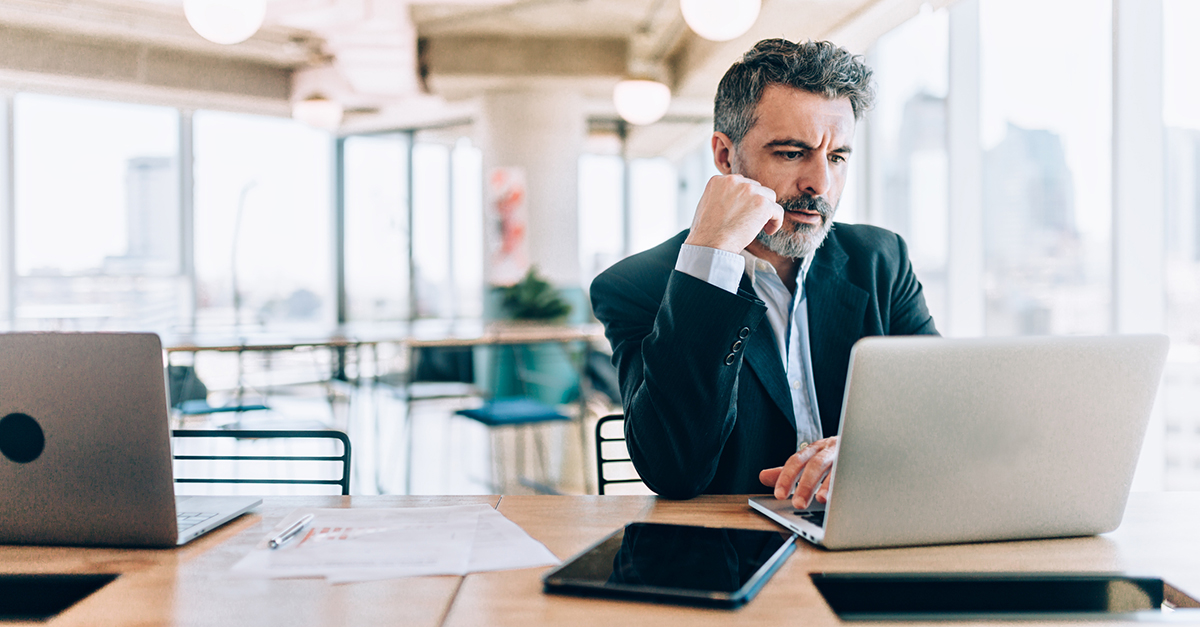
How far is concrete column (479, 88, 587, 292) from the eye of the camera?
7.32m

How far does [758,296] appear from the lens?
5.10 feet

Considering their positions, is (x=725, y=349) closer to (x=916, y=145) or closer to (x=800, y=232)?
(x=800, y=232)

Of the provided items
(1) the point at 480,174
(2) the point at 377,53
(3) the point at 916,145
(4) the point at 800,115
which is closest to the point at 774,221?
(4) the point at 800,115

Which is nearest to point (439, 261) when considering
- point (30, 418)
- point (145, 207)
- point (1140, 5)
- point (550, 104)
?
point (550, 104)

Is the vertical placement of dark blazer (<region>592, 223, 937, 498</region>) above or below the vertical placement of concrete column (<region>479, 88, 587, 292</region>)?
below

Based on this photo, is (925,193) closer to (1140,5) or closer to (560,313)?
(1140,5)

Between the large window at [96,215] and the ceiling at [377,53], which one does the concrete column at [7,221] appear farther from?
the ceiling at [377,53]

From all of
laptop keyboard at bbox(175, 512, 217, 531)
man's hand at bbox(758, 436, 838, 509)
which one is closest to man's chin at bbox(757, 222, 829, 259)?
man's hand at bbox(758, 436, 838, 509)

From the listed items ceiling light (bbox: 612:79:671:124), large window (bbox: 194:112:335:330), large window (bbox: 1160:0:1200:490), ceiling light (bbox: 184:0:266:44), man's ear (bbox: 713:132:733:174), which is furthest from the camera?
large window (bbox: 194:112:335:330)

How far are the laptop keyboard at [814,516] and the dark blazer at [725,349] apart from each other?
228mm

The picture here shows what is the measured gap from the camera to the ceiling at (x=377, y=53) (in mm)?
6133

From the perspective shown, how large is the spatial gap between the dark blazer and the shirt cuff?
0.10 feet

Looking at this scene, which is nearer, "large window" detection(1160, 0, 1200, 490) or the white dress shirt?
the white dress shirt

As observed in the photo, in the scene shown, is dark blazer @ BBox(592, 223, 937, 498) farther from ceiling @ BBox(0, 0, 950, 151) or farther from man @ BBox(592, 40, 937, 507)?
ceiling @ BBox(0, 0, 950, 151)
